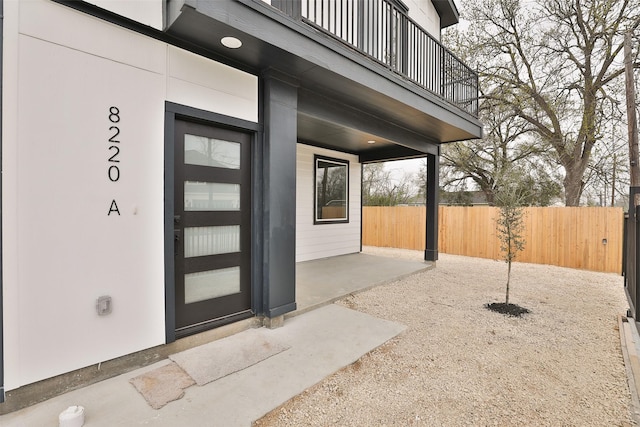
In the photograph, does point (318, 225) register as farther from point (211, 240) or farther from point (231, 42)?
point (231, 42)

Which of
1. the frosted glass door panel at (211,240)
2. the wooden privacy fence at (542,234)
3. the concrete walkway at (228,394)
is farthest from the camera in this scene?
the wooden privacy fence at (542,234)

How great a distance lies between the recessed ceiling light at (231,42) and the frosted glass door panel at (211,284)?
6.76 feet

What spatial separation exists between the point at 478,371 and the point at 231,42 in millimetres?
3432

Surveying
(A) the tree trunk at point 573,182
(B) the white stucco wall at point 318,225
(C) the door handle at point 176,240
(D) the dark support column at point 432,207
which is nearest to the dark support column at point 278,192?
(C) the door handle at point 176,240

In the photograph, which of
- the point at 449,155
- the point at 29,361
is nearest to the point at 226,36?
the point at 29,361

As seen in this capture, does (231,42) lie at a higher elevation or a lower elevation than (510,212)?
higher

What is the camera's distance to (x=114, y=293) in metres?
2.06

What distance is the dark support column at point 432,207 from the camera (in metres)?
6.26

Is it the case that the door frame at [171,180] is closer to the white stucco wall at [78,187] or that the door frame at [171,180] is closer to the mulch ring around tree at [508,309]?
the white stucco wall at [78,187]

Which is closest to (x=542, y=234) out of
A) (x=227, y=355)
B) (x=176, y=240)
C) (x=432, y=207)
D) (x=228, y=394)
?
(x=432, y=207)

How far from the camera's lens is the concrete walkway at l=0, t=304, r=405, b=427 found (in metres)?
1.66

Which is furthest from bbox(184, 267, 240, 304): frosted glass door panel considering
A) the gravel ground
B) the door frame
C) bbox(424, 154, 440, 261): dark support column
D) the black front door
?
bbox(424, 154, 440, 261): dark support column

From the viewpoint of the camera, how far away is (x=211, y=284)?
269 centimetres

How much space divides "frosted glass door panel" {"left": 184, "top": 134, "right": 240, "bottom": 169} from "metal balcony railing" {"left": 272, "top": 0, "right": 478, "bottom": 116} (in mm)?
1869
